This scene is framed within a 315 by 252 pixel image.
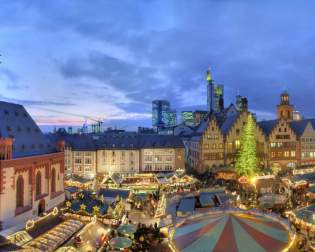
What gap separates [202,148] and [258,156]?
12760mm

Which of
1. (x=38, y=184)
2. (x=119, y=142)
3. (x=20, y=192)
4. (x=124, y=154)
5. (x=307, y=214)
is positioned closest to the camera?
(x=20, y=192)

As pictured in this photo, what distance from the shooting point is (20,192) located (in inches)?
1128

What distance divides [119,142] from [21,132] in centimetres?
3993

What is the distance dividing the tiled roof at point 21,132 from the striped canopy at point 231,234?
54.9ft

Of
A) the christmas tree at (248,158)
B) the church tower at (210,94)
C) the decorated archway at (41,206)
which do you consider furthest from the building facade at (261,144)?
the church tower at (210,94)

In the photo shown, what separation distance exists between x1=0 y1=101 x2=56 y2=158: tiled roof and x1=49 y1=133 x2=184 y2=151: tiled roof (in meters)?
32.7

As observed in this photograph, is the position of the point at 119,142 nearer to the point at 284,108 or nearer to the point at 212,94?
the point at 284,108

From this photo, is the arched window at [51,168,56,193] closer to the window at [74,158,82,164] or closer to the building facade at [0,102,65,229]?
the building facade at [0,102,65,229]

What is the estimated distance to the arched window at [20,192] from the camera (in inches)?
1115

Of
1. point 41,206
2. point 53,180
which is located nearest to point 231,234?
point 41,206

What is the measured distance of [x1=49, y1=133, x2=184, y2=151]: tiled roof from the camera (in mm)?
69419

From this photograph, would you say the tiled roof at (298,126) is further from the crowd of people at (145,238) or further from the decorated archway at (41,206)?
the decorated archway at (41,206)

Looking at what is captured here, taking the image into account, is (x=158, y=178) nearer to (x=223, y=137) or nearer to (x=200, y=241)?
(x=223, y=137)

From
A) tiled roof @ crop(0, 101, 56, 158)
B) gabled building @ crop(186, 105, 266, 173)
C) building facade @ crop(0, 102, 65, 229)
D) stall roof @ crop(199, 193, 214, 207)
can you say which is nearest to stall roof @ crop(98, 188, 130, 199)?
building facade @ crop(0, 102, 65, 229)
